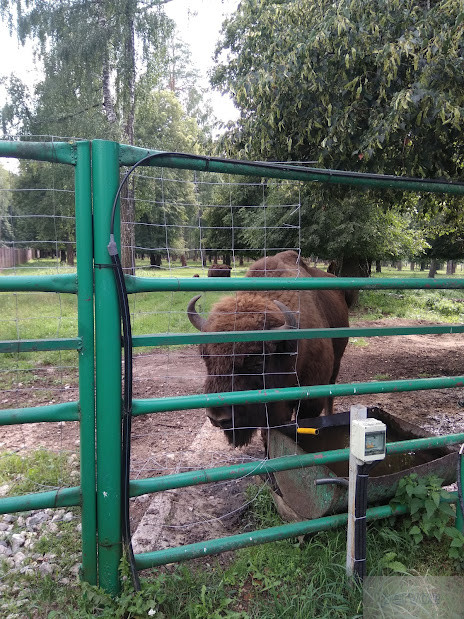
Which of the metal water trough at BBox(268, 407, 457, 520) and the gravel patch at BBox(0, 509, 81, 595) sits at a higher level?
the metal water trough at BBox(268, 407, 457, 520)

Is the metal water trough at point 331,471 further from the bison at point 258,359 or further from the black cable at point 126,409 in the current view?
the black cable at point 126,409

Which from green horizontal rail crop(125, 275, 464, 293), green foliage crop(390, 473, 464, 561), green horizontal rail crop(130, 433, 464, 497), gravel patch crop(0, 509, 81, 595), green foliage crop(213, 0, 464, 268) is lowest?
gravel patch crop(0, 509, 81, 595)

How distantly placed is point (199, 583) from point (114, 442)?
Result: 913 mm

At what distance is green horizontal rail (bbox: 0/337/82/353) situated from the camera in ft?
5.94

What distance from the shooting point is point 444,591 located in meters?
2.22

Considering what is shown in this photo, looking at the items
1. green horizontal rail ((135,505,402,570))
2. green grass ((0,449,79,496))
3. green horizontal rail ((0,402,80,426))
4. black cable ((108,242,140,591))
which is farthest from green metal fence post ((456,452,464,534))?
green grass ((0,449,79,496))

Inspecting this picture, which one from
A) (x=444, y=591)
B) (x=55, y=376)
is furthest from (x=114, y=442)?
(x=55, y=376)

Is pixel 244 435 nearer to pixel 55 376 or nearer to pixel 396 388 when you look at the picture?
pixel 396 388

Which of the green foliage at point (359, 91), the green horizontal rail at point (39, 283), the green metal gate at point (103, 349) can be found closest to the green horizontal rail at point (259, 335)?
the green metal gate at point (103, 349)

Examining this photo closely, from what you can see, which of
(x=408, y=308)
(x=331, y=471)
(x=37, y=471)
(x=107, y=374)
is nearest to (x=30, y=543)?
(x=37, y=471)

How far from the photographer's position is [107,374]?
1.94 m

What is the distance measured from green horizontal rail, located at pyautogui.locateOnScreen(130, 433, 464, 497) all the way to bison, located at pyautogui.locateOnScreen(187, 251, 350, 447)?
46 centimetres

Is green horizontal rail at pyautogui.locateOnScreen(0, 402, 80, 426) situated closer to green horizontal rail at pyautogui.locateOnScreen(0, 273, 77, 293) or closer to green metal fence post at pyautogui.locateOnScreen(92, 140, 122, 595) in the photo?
green metal fence post at pyautogui.locateOnScreen(92, 140, 122, 595)

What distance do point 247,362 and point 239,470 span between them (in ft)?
3.64
